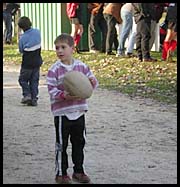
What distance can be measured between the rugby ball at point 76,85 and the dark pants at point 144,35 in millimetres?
8720

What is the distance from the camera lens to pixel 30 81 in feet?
33.3

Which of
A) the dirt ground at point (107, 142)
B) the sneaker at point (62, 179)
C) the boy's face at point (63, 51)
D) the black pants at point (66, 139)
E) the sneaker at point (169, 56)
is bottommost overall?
the sneaker at point (62, 179)

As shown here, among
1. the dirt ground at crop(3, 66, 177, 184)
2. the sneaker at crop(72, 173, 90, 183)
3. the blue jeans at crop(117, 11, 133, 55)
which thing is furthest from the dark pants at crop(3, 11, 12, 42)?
the sneaker at crop(72, 173, 90, 183)

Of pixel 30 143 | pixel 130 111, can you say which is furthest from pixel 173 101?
pixel 30 143

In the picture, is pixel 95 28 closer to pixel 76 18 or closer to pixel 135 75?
pixel 76 18

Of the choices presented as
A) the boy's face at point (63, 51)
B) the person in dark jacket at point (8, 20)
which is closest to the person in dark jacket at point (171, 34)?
the person in dark jacket at point (8, 20)

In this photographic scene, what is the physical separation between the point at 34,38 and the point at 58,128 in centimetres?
405

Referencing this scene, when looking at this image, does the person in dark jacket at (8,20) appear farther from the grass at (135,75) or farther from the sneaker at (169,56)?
the sneaker at (169,56)

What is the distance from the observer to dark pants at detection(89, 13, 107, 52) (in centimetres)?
1684

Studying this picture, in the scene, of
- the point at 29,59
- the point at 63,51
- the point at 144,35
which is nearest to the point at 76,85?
the point at 63,51

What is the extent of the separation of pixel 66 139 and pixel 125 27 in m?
10.2

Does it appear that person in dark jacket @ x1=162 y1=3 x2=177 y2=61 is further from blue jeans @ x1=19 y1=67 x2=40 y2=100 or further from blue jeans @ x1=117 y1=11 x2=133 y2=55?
blue jeans @ x1=19 y1=67 x2=40 y2=100

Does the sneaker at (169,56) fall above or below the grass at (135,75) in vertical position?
above

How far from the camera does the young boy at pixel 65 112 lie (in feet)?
19.3
